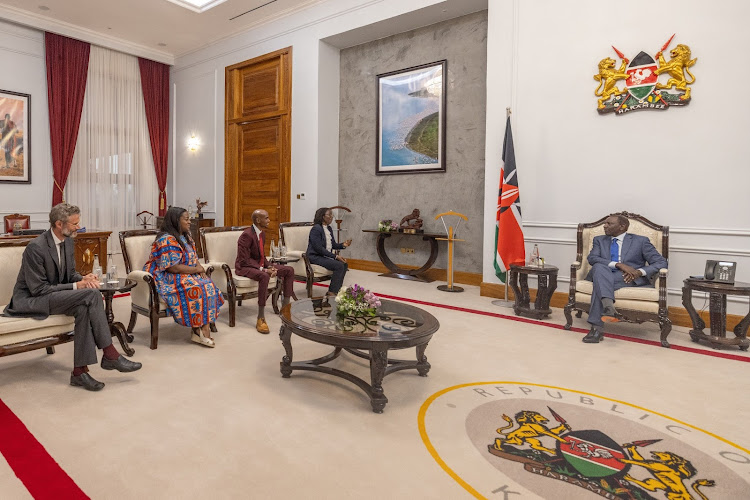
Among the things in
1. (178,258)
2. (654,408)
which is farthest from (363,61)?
(654,408)

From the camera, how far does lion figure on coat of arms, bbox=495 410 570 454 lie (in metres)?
2.36

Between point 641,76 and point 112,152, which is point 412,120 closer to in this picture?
point 641,76

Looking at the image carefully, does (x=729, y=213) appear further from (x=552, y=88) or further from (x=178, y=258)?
(x=178, y=258)

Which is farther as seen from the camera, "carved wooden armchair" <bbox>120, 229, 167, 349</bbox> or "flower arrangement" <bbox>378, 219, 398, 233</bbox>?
"flower arrangement" <bbox>378, 219, 398, 233</bbox>

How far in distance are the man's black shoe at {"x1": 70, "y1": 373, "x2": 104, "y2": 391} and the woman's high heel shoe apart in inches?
38.6

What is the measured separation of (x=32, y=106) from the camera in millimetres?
8484

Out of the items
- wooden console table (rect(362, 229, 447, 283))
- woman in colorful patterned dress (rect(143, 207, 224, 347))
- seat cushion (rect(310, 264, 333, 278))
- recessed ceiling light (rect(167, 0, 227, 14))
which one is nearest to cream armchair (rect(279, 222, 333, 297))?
seat cushion (rect(310, 264, 333, 278))

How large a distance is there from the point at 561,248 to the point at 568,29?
2625 millimetres

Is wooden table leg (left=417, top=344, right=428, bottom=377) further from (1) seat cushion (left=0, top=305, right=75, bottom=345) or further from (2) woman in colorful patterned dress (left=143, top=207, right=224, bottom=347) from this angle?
(1) seat cushion (left=0, top=305, right=75, bottom=345)

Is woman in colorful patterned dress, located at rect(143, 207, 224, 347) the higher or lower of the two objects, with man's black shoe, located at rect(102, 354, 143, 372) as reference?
higher

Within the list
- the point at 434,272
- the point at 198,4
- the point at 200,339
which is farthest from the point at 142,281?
the point at 198,4

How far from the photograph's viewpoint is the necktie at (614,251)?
464 cm

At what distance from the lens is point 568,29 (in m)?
5.46

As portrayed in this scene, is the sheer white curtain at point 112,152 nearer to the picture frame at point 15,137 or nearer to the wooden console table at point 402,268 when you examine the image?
the picture frame at point 15,137
